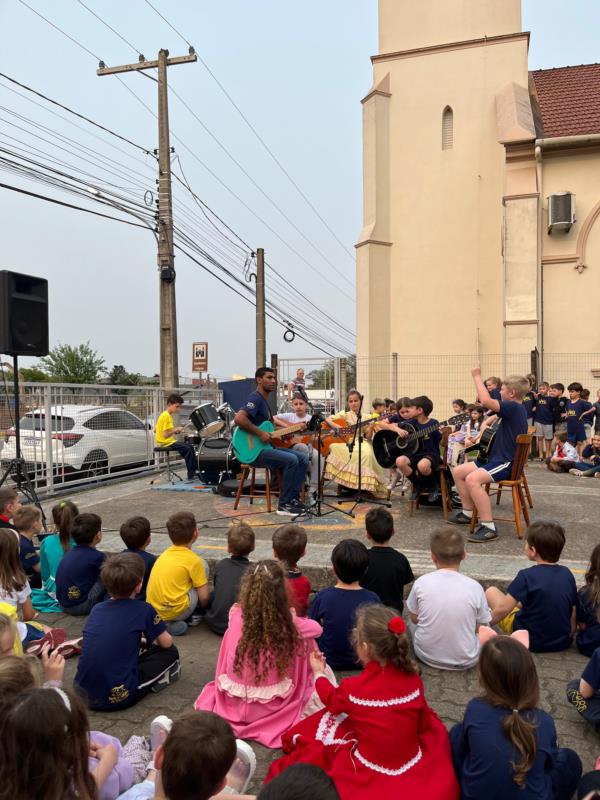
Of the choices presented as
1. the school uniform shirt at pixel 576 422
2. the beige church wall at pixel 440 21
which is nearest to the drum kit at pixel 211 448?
the school uniform shirt at pixel 576 422

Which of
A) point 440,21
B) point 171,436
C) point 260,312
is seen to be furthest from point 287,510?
point 440,21

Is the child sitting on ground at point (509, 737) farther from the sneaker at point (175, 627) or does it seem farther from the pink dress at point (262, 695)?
the sneaker at point (175, 627)

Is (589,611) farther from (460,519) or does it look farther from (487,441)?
(460,519)

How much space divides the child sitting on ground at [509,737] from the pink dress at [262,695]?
95 cm

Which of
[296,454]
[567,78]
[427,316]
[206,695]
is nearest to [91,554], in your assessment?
Answer: [206,695]

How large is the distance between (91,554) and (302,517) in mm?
2964

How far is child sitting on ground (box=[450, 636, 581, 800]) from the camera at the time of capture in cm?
201

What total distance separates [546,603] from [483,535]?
208 centimetres

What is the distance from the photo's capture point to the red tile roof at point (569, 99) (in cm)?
1631

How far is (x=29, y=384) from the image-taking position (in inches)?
330

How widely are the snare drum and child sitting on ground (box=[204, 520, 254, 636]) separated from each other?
575 cm

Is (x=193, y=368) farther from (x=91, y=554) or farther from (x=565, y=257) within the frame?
(x=91, y=554)

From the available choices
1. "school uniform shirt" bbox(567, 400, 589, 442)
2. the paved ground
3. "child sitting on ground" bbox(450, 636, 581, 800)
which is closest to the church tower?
"school uniform shirt" bbox(567, 400, 589, 442)

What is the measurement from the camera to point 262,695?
2832mm
